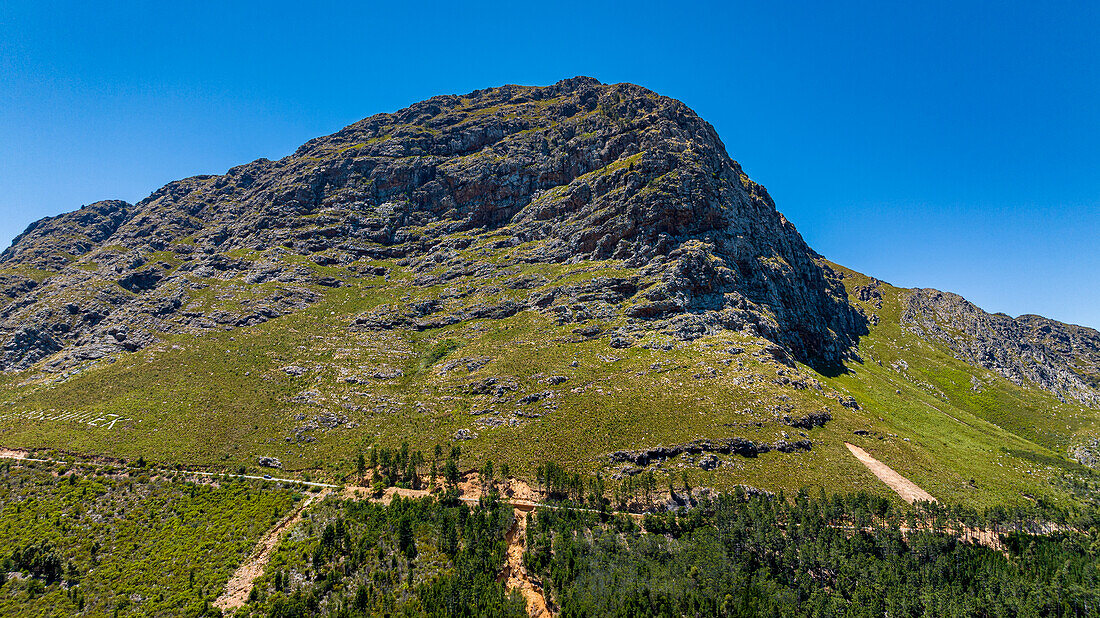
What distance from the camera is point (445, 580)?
211 ft

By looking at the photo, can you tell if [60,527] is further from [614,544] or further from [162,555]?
[614,544]

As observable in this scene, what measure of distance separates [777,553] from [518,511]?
4674cm

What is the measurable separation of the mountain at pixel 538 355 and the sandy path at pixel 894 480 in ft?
12.2

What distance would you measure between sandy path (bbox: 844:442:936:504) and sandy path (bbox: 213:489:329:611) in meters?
111

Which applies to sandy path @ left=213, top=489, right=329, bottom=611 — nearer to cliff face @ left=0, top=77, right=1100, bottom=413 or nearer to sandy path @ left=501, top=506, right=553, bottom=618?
sandy path @ left=501, top=506, right=553, bottom=618

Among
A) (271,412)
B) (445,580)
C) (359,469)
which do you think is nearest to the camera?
(445,580)

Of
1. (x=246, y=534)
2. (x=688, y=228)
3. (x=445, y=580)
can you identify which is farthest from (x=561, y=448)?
(x=688, y=228)

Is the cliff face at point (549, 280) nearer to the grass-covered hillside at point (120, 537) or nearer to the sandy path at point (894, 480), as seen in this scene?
the sandy path at point (894, 480)

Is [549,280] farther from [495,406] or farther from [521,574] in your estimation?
[521,574]

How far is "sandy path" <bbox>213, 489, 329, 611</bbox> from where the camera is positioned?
60.2m

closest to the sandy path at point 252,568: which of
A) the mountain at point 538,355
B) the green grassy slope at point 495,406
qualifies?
the green grassy slope at point 495,406

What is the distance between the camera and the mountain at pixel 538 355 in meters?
96.3

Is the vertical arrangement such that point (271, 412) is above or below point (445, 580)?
above

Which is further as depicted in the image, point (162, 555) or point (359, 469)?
point (359, 469)
